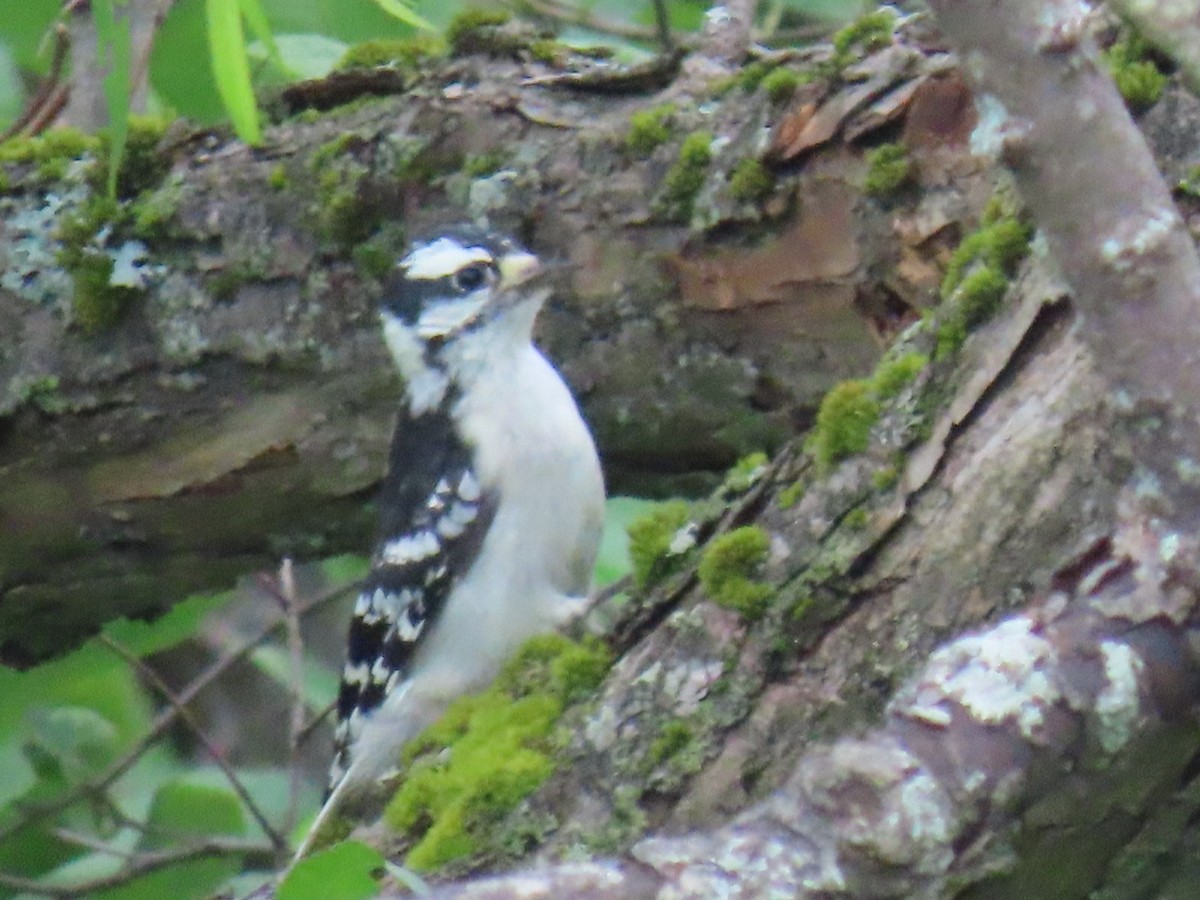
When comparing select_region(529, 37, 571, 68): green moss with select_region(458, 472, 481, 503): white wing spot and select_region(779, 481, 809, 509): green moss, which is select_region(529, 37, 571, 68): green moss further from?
select_region(779, 481, 809, 509): green moss

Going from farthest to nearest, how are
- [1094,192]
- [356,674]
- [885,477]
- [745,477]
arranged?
1. [356,674]
2. [745,477]
3. [885,477]
4. [1094,192]

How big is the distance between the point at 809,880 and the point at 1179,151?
→ 5.21ft

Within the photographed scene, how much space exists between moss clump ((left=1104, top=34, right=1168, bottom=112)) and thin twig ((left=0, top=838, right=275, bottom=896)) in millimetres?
2824

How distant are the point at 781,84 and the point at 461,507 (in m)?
1.34

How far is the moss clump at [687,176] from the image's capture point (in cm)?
389

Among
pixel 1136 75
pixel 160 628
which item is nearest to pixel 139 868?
pixel 160 628

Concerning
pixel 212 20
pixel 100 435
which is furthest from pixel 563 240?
pixel 212 20

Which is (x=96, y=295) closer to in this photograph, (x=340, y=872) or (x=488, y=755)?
(x=488, y=755)

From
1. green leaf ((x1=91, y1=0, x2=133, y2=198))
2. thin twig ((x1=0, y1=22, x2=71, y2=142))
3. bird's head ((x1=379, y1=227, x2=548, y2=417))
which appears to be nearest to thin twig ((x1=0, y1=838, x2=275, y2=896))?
bird's head ((x1=379, y1=227, x2=548, y2=417))

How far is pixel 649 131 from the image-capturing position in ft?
13.1

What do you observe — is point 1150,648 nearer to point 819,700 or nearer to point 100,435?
point 819,700

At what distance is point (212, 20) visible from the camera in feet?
7.68

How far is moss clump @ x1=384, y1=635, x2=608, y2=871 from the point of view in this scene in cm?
292

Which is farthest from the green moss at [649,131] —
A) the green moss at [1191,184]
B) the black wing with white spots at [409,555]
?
the green moss at [1191,184]
